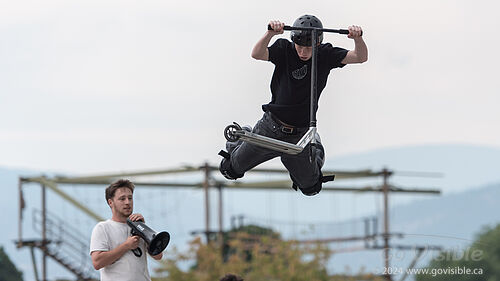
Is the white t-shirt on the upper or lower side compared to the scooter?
lower

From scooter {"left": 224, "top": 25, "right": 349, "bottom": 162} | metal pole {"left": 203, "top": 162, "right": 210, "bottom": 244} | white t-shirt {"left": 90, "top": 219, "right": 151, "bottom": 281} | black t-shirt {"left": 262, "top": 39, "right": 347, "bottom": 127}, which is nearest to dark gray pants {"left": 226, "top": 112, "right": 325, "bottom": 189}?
black t-shirt {"left": 262, "top": 39, "right": 347, "bottom": 127}

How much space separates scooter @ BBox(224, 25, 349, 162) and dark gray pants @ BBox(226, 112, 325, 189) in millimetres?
591

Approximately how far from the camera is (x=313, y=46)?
48.0 feet

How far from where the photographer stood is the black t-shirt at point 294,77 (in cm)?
1527

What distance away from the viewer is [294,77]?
15305 millimetres

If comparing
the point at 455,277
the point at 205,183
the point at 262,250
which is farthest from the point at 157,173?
the point at 455,277

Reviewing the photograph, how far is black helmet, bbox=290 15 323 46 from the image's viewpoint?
14844mm

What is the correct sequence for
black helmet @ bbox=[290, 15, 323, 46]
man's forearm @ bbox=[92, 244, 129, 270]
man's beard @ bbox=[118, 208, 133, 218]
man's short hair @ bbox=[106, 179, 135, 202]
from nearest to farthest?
1. man's forearm @ bbox=[92, 244, 129, 270]
2. man's short hair @ bbox=[106, 179, 135, 202]
3. man's beard @ bbox=[118, 208, 133, 218]
4. black helmet @ bbox=[290, 15, 323, 46]

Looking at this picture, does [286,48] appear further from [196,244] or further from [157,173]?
[157,173]

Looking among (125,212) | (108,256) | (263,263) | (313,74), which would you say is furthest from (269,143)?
(263,263)

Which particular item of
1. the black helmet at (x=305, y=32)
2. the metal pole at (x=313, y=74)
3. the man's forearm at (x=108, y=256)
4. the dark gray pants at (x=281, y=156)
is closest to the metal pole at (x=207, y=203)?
the dark gray pants at (x=281, y=156)

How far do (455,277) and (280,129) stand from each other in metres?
61.5

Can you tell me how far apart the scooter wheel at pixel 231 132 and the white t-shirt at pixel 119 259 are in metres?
1.70

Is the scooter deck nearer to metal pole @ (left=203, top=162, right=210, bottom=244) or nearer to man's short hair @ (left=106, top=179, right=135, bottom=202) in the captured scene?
man's short hair @ (left=106, top=179, right=135, bottom=202)
